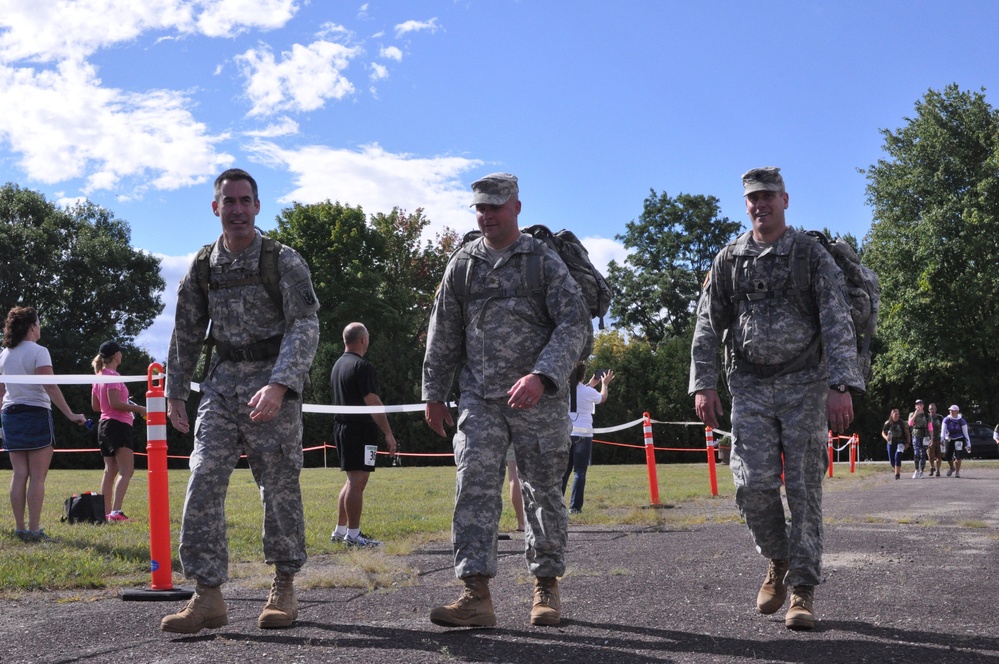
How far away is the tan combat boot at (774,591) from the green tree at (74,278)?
48143mm

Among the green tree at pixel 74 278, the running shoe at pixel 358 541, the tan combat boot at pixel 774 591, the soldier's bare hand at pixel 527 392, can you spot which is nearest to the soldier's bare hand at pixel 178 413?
the soldier's bare hand at pixel 527 392

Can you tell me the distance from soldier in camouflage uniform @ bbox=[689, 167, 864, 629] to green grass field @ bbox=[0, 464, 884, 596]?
2.58m

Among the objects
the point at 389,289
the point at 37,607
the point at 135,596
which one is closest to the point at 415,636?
the point at 135,596

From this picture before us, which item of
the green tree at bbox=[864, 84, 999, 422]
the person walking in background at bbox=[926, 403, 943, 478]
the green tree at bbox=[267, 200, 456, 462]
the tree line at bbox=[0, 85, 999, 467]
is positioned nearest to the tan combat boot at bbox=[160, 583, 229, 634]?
the person walking in background at bbox=[926, 403, 943, 478]

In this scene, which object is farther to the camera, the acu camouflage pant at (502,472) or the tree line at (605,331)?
the tree line at (605,331)

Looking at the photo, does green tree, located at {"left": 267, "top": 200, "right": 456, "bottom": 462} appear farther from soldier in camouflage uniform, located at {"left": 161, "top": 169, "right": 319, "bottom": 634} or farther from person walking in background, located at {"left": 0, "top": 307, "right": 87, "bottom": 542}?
soldier in camouflage uniform, located at {"left": 161, "top": 169, "right": 319, "bottom": 634}

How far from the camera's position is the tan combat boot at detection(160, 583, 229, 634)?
4922 millimetres

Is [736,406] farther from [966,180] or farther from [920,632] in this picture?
[966,180]

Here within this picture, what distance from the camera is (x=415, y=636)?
491 cm

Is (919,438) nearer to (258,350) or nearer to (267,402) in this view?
(258,350)

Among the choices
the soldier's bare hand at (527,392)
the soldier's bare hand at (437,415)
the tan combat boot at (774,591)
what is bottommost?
the tan combat boot at (774,591)

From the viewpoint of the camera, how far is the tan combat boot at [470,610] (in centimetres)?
496

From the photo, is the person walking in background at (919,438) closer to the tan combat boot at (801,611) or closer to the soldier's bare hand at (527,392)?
the tan combat boot at (801,611)

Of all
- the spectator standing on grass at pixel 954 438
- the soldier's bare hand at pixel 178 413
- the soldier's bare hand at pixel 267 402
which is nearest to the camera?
the soldier's bare hand at pixel 267 402
